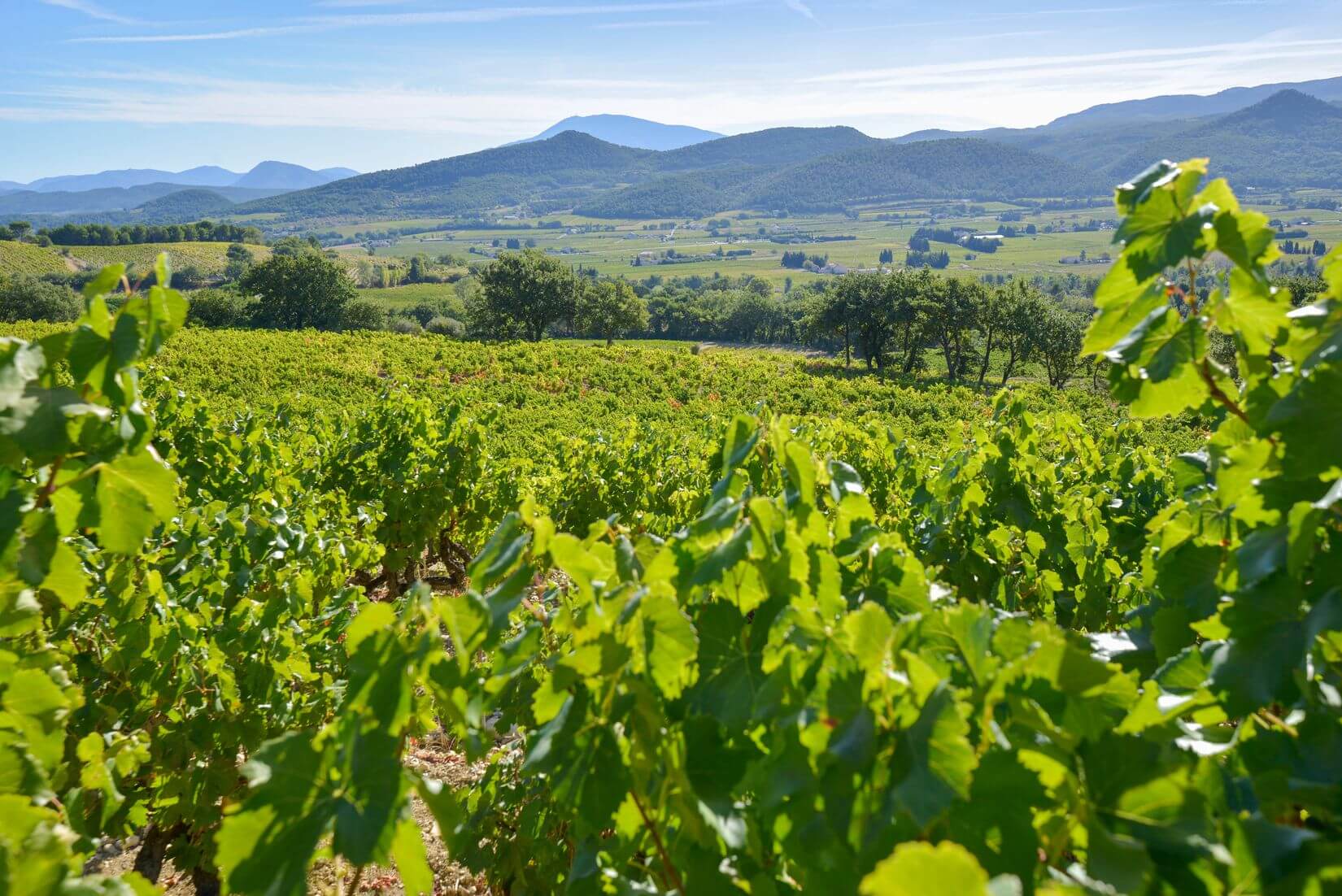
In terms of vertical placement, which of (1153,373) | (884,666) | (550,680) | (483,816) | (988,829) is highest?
(1153,373)

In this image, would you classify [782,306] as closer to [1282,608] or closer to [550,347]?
[550,347]

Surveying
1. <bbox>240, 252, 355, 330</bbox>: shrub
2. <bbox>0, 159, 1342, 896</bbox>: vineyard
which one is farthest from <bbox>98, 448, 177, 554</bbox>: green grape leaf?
<bbox>240, 252, 355, 330</bbox>: shrub

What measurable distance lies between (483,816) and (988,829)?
2.75 meters

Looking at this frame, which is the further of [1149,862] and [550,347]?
[550,347]

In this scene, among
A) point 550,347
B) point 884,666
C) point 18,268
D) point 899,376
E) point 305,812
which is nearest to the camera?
point 884,666

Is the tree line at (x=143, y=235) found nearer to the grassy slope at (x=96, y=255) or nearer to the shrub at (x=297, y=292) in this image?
the grassy slope at (x=96, y=255)

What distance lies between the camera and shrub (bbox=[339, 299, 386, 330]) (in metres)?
66.6

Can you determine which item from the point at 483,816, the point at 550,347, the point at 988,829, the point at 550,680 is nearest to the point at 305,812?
the point at 550,680

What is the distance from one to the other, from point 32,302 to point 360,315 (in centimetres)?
2510

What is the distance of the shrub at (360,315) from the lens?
218 feet

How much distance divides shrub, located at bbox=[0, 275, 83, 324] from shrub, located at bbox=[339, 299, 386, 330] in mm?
Result: 19544

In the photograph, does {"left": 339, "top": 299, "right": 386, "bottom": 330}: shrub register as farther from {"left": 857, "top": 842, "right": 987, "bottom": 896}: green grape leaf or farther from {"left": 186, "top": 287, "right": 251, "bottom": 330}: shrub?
{"left": 857, "top": 842, "right": 987, "bottom": 896}: green grape leaf

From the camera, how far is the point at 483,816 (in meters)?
3.36

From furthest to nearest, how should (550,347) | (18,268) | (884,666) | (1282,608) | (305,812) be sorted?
1. (18,268)
2. (550,347)
3. (1282,608)
4. (305,812)
5. (884,666)
